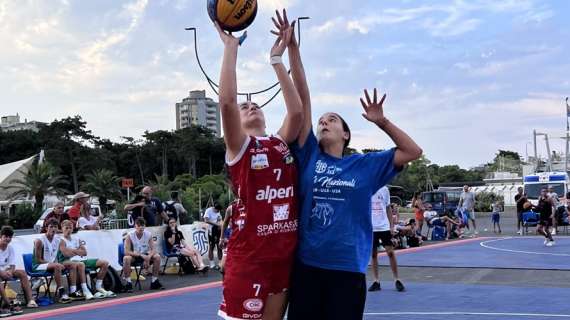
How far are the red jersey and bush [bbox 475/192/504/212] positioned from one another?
47.4 metres

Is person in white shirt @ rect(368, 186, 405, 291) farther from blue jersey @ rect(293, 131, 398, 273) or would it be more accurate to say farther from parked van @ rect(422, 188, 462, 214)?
parked van @ rect(422, 188, 462, 214)

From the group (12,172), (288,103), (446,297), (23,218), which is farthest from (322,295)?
(12,172)

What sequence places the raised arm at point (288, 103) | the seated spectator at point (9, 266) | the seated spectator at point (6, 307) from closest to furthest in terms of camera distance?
1. the raised arm at point (288, 103)
2. the seated spectator at point (6, 307)
3. the seated spectator at point (9, 266)

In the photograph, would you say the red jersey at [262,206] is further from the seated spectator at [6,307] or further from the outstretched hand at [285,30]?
the seated spectator at [6,307]

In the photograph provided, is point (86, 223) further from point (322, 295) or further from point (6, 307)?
point (322, 295)

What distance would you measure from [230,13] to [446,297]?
7.06 metres

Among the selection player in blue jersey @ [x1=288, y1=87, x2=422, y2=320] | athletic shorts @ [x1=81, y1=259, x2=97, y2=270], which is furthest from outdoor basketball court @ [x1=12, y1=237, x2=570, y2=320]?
player in blue jersey @ [x1=288, y1=87, x2=422, y2=320]

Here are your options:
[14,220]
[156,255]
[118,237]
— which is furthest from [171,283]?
[14,220]

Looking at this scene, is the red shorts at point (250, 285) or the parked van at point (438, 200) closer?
the red shorts at point (250, 285)

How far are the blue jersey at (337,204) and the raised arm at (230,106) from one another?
43 cm

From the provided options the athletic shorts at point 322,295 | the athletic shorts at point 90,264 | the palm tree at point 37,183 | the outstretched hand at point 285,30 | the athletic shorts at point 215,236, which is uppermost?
the palm tree at point 37,183

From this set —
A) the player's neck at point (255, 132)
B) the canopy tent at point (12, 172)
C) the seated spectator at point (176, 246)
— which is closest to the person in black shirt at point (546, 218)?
the seated spectator at point (176, 246)

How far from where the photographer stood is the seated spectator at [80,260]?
1137cm

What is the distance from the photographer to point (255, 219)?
131 inches
